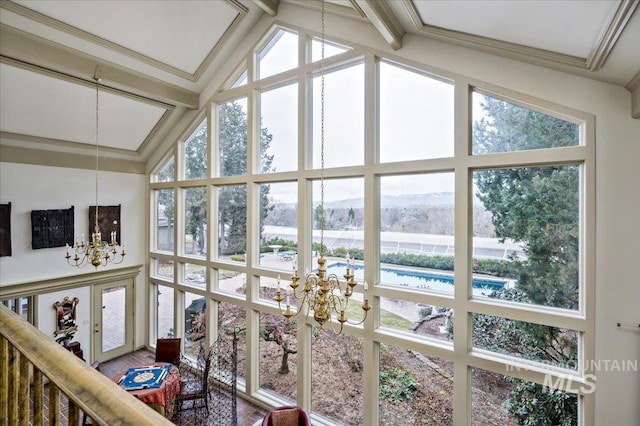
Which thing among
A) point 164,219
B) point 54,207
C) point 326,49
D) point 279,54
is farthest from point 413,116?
point 54,207

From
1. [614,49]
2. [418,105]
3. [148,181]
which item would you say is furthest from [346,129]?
[148,181]

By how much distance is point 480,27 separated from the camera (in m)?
3.14

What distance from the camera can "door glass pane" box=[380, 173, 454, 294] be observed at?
387cm

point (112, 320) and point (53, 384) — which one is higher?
point (53, 384)

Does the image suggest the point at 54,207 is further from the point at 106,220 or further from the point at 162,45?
the point at 162,45

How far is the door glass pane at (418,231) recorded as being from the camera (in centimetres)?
387

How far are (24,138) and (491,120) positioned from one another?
7.58m

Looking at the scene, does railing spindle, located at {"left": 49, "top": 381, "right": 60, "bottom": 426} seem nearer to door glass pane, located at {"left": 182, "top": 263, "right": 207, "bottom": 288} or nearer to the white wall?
door glass pane, located at {"left": 182, "top": 263, "right": 207, "bottom": 288}

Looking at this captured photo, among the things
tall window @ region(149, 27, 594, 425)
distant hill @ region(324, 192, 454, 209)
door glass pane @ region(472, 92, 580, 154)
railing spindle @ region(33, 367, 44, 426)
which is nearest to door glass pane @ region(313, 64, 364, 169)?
tall window @ region(149, 27, 594, 425)

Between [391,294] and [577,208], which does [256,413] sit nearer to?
[391,294]

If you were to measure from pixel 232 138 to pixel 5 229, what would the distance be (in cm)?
422

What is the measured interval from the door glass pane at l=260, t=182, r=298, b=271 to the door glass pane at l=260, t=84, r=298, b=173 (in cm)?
37

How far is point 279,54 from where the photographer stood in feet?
17.6

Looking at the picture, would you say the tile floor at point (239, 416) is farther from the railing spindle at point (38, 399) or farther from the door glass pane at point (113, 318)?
the railing spindle at point (38, 399)
